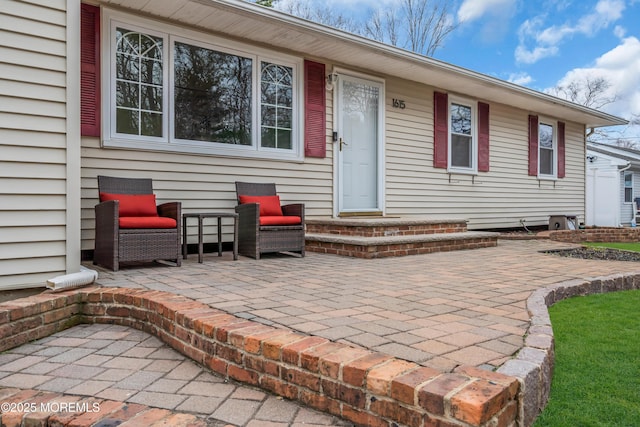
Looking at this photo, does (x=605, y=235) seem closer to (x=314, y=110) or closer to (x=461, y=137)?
(x=461, y=137)

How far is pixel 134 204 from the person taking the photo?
409 centimetres

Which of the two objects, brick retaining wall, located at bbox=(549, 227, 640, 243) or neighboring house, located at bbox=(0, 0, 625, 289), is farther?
brick retaining wall, located at bbox=(549, 227, 640, 243)

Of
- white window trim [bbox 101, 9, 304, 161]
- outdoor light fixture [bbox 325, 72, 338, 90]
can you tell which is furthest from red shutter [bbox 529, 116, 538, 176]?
white window trim [bbox 101, 9, 304, 161]

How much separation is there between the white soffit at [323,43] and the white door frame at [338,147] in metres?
0.13

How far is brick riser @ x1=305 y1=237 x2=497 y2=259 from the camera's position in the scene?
479 cm

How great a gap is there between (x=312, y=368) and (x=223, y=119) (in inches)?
162

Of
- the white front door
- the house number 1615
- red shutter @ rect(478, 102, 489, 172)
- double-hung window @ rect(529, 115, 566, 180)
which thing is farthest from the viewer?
double-hung window @ rect(529, 115, 566, 180)

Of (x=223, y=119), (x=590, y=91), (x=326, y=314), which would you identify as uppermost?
(x=590, y=91)

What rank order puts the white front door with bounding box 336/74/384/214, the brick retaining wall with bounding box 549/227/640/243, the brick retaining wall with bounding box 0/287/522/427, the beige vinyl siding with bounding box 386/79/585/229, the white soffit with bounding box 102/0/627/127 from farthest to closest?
the brick retaining wall with bounding box 549/227/640/243 → the beige vinyl siding with bounding box 386/79/585/229 → the white front door with bounding box 336/74/384/214 → the white soffit with bounding box 102/0/627/127 → the brick retaining wall with bounding box 0/287/522/427

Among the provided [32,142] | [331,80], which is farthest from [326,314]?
[331,80]

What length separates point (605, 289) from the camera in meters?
3.53

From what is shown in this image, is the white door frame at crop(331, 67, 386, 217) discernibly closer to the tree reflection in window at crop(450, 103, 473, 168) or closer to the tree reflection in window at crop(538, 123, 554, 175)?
the tree reflection in window at crop(450, 103, 473, 168)

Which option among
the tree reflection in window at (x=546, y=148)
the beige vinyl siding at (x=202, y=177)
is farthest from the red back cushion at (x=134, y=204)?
the tree reflection in window at (x=546, y=148)

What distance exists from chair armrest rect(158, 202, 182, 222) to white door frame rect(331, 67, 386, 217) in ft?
8.43
